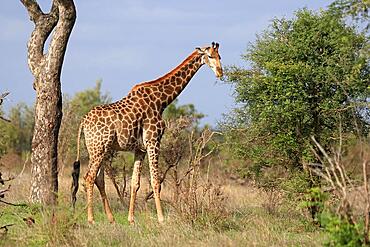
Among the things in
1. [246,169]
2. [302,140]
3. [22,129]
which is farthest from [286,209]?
[22,129]

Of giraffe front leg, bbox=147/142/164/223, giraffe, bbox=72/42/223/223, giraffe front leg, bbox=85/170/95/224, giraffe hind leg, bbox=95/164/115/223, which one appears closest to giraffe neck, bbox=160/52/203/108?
giraffe, bbox=72/42/223/223

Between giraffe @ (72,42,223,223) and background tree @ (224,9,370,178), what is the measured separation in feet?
3.97

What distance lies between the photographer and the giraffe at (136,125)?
11.7 meters

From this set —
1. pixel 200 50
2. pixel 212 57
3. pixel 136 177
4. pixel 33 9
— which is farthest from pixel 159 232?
pixel 33 9

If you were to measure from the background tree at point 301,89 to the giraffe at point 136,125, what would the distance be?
1.21 m

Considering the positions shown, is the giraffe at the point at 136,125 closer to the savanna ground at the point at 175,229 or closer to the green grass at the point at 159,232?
the savanna ground at the point at 175,229

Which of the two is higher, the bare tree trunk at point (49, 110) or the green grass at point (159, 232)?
the bare tree trunk at point (49, 110)

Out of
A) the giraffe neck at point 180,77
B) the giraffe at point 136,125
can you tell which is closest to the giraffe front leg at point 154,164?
the giraffe at point 136,125

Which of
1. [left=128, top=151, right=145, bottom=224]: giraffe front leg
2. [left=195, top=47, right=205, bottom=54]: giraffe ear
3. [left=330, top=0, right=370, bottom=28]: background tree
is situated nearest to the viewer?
[left=330, top=0, right=370, bottom=28]: background tree

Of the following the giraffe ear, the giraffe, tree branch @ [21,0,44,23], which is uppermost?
tree branch @ [21,0,44,23]

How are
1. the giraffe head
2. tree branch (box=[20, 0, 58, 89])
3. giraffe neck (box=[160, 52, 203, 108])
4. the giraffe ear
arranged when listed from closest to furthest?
tree branch (box=[20, 0, 58, 89]) < the giraffe head < giraffe neck (box=[160, 52, 203, 108]) < the giraffe ear

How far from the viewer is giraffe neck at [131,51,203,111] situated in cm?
1272

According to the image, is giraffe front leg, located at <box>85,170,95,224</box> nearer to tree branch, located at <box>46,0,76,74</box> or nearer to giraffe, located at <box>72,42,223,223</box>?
giraffe, located at <box>72,42,223,223</box>

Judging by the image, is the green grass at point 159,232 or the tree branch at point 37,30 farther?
the tree branch at point 37,30
